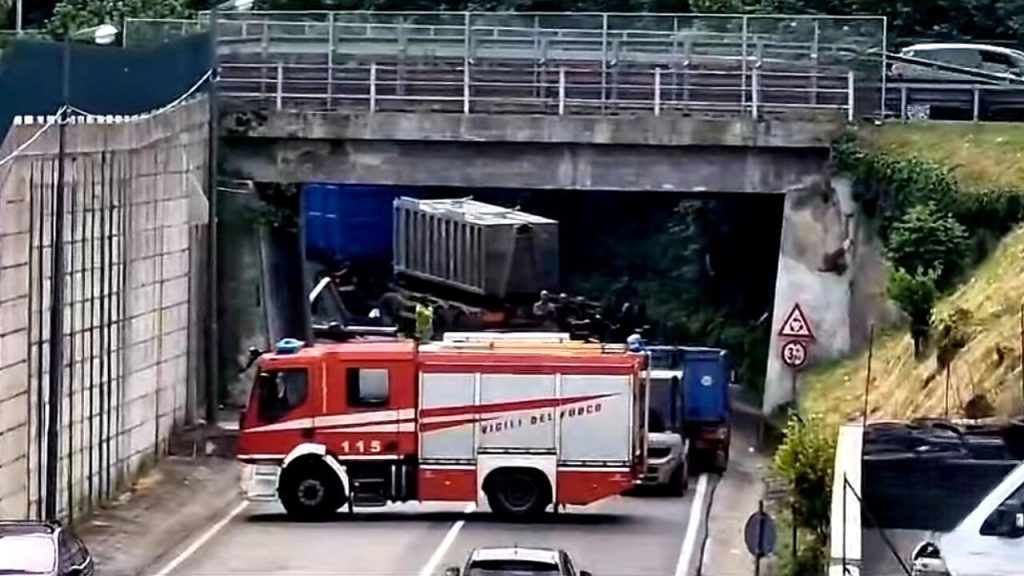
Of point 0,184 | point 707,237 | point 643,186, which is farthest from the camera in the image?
point 707,237

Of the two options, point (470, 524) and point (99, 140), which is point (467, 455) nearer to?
point (470, 524)

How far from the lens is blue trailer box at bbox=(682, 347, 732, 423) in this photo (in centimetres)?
3791

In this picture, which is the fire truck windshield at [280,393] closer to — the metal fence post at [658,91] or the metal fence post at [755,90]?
the metal fence post at [658,91]

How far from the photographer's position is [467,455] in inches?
1249

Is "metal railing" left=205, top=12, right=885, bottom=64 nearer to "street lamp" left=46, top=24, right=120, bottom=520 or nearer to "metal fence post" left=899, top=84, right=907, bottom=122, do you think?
"metal fence post" left=899, top=84, right=907, bottom=122

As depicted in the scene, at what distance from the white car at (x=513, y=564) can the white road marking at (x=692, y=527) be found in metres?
7.28

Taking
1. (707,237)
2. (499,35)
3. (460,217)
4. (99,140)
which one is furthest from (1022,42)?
(99,140)

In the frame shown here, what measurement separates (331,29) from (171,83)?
641 cm

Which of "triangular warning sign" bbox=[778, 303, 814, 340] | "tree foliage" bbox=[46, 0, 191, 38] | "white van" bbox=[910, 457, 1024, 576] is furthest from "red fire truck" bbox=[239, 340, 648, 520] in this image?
"tree foliage" bbox=[46, 0, 191, 38]

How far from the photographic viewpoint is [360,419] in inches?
1254

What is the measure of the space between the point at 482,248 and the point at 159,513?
22670mm

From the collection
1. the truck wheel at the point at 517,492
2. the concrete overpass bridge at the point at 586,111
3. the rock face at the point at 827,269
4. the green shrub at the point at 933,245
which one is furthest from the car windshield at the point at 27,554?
the rock face at the point at 827,269

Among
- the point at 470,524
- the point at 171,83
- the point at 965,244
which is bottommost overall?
the point at 470,524

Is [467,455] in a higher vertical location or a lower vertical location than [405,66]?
lower
